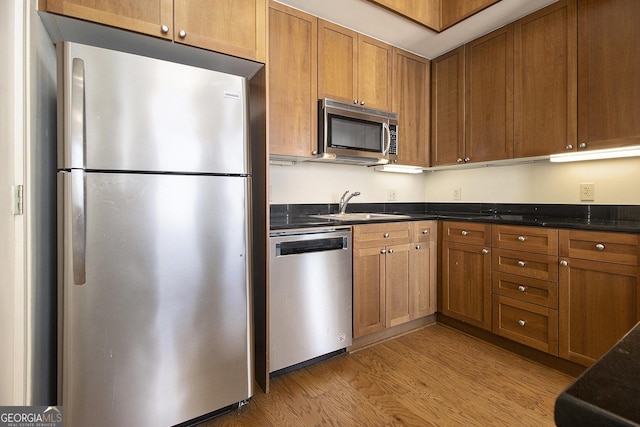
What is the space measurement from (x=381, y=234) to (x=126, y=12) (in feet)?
6.06

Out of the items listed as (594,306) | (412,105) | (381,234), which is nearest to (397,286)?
(381,234)

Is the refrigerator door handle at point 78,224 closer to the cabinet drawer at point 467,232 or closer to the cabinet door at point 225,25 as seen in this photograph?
the cabinet door at point 225,25

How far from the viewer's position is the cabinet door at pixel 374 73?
2.39 metres

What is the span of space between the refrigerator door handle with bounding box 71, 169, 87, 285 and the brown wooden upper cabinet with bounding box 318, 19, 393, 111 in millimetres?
1557

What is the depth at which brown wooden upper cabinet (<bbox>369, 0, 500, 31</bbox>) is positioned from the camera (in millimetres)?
2117

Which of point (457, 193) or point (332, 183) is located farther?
point (457, 193)

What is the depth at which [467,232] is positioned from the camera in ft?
7.70

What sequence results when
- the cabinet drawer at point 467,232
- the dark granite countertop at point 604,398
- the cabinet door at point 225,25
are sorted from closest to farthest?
the dark granite countertop at point 604,398, the cabinet door at point 225,25, the cabinet drawer at point 467,232

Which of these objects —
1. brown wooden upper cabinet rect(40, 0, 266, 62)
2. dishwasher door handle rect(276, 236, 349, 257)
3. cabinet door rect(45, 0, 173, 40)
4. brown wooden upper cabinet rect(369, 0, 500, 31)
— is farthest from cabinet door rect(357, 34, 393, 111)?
cabinet door rect(45, 0, 173, 40)

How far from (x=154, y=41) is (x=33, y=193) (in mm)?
824

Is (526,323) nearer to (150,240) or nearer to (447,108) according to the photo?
(447,108)

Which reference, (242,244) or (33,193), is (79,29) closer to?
(33,193)

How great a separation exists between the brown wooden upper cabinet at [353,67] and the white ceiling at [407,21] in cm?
8

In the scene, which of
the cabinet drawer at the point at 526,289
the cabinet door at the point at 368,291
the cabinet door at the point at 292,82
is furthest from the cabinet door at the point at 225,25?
the cabinet drawer at the point at 526,289
